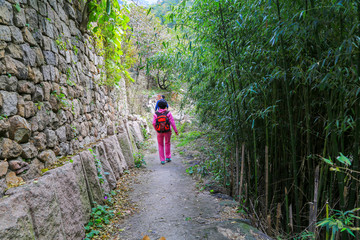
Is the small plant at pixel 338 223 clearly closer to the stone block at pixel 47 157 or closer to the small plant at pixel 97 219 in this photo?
the small plant at pixel 97 219

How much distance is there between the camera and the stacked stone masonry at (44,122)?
1578 millimetres

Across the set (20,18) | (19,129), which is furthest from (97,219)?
(20,18)

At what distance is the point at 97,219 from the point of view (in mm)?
2477

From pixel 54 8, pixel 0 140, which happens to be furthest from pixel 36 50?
pixel 0 140

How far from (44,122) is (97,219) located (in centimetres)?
129

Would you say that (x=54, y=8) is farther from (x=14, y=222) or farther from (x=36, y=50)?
(x=14, y=222)

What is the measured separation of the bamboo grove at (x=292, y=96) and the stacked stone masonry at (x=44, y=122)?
5.78 feet

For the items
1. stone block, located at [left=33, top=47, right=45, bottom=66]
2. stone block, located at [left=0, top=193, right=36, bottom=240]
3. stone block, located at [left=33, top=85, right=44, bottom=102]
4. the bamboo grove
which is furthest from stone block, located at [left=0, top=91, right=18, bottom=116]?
the bamboo grove

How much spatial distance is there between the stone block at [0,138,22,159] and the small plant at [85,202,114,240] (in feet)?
3.65

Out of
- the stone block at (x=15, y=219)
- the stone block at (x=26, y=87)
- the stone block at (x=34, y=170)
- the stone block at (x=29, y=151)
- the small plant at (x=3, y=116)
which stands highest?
the stone block at (x=26, y=87)

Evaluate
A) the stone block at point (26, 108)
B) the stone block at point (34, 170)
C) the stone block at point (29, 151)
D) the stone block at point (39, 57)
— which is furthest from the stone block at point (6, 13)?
the stone block at point (34, 170)

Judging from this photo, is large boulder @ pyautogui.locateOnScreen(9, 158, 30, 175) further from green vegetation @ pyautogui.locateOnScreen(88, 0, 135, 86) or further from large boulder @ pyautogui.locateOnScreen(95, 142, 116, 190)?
green vegetation @ pyautogui.locateOnScreen(88, 0, 135, 86)

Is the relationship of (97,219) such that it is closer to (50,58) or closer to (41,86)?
(41,86)

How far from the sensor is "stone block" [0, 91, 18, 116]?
1.60m
